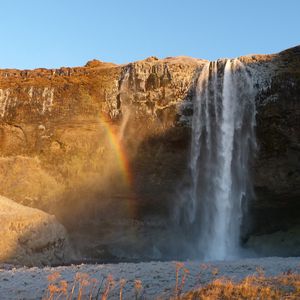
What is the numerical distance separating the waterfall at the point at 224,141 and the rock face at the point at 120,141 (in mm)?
726

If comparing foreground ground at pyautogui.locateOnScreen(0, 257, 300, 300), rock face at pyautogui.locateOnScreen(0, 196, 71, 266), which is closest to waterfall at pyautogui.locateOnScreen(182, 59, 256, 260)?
rock face at pyautogui.locateOnScreen(0, 196, 71, 266)

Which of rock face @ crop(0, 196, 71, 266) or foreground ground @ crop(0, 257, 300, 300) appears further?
rock face @ crop(0, 196, 71, 266)

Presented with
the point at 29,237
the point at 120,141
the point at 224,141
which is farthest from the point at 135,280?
the point at 120,141

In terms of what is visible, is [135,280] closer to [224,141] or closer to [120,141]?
[224,141]

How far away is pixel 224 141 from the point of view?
31656 mm

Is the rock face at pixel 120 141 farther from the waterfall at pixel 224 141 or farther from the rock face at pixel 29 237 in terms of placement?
the rock face at pixel 29 237

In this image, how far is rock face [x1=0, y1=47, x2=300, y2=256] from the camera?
31469 millimetres

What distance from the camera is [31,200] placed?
3459cm

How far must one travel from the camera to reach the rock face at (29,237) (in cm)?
2203

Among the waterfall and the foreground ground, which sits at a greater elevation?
the waterfall

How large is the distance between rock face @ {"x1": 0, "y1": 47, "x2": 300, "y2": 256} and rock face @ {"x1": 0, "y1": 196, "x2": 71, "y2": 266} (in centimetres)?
937

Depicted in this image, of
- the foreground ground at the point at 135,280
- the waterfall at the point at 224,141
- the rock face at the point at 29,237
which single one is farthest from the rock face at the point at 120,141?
the foreground ground at the point at 135,280

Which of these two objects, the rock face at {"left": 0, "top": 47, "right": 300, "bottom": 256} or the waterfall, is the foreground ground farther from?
the rock face at {"left": 0, "top": 47, "right": 300, "bottom": 256}

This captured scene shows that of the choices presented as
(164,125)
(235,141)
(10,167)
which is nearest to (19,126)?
(10,167)
